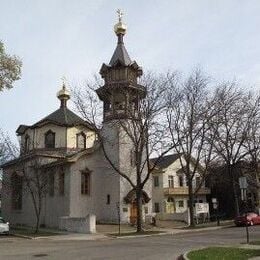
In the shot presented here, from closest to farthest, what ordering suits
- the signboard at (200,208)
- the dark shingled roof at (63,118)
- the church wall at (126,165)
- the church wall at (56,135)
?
1. the church wall at (126,165)
2. the signboard at (200,208)
3. the church wall at (56,135)
4. the dark shingled roof at (63,118)

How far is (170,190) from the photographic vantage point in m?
57.3

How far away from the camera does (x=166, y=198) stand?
57844 millimetres

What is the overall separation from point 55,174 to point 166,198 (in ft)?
54.0

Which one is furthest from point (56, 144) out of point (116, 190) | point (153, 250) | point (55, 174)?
point (153, 250)

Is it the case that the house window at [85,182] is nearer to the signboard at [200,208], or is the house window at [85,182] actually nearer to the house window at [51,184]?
the house window at [51,184]

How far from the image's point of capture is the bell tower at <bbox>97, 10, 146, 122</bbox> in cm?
4328

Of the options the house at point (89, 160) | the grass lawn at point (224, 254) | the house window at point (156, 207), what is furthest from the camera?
the house window at point (156, 207)

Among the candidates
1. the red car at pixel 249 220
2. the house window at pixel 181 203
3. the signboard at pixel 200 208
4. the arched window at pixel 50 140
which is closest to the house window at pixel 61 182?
the arched window at pixel 50 140

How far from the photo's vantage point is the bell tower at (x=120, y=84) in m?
43.3

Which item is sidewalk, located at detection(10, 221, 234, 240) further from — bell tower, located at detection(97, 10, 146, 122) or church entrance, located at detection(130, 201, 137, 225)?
bell tower, located at detection(97, 10, 146, 122)

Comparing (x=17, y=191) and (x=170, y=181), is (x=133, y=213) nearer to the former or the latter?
(x=170, y=181)

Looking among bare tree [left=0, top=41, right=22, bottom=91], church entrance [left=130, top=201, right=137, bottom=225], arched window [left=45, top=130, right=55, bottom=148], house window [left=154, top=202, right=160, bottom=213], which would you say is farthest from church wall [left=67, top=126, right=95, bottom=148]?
bare tree [left=0, top=41, right=22, bottom=91]

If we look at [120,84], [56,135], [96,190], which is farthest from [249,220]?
[56,135]

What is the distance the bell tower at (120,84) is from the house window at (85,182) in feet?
18.9
